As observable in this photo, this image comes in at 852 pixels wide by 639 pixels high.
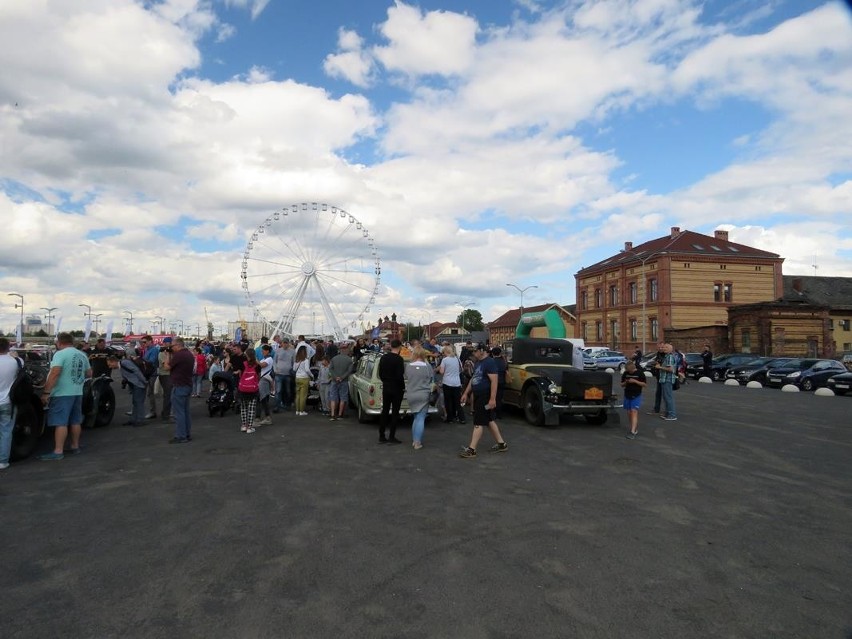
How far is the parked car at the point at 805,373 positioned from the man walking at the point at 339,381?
22.0 meters

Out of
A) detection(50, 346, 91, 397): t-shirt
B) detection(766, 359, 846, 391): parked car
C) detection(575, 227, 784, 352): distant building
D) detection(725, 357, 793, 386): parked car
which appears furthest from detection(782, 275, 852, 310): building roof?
detection(50, 346, 91, 397): t-shirt

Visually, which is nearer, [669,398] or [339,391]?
[669,398]

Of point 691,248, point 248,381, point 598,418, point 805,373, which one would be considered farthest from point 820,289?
point 248,381

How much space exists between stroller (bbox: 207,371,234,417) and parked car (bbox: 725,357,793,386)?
80.5 ft

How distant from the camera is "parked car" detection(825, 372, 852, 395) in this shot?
22.5 m

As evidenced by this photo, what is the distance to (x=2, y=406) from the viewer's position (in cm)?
775

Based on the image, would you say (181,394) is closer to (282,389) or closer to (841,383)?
(282,389)

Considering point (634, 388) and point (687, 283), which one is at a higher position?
point (687, 283)

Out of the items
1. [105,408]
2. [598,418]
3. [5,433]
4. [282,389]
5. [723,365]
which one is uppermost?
[723,365]

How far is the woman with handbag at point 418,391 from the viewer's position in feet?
32.1

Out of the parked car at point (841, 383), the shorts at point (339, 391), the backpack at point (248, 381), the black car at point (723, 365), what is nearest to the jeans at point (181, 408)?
the backpack at point (248, 381)

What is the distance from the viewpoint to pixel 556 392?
40.4 ft

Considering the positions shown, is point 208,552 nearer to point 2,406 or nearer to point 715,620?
point 715,620

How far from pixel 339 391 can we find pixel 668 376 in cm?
767
